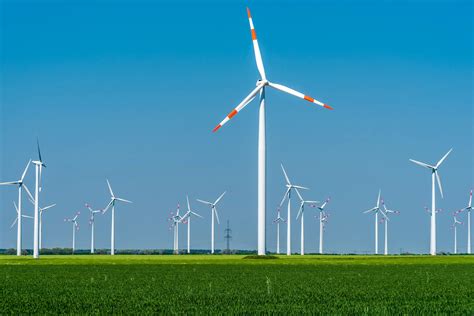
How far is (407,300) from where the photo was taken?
1320 inches

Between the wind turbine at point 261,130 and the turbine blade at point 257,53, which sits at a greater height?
the turbine blade at point 257,53

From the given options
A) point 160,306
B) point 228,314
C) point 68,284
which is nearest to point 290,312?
point 228,314

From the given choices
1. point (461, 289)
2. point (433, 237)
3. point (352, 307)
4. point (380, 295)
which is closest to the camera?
point (352, 307)

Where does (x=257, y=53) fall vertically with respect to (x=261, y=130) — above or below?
above

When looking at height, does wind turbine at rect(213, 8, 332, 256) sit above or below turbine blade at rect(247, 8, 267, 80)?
below

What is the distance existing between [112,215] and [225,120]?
65.6 meters

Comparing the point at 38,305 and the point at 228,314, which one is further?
the point at 38,305

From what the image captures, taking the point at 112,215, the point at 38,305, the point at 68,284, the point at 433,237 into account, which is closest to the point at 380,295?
the point at 38,305

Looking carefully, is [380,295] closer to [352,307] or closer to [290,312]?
[352,307]

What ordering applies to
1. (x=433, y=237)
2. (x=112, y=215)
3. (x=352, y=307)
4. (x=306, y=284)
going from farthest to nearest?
(x=112, y=215)
(x=433, y=237)
(x=306, y=284)
(x=352, y=307)

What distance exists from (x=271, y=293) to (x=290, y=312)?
31.2 ft

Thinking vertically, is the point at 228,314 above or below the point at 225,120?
below

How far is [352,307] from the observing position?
2964 cm

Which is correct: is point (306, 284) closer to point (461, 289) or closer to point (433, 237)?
point (461, 289)
